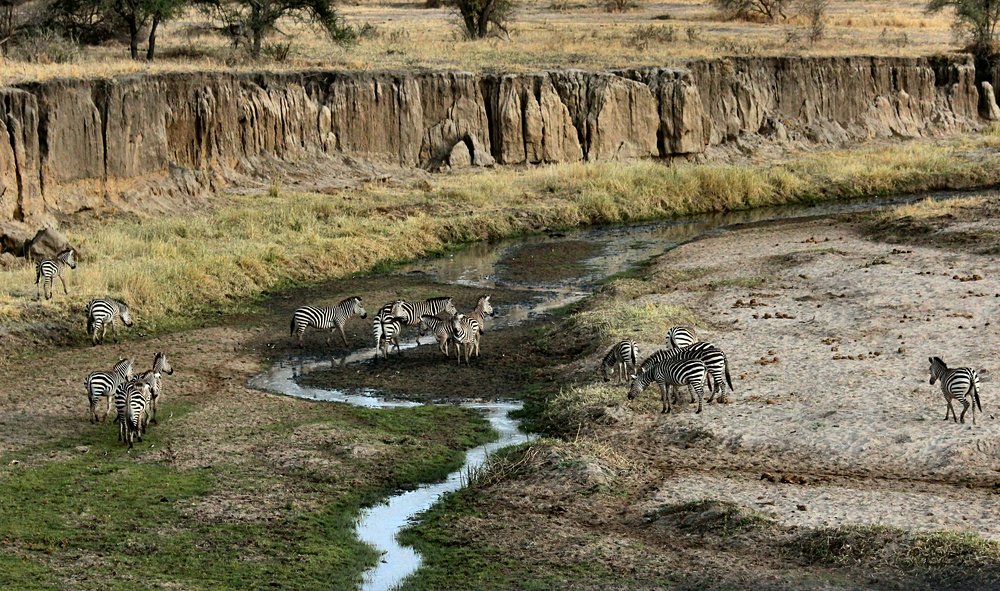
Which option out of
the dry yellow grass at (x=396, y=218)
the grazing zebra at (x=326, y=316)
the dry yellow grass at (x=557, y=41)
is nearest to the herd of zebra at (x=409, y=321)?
the grazing zebra at (x=326, y=316)

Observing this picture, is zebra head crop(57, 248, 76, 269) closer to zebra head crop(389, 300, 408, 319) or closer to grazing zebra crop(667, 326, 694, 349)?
zebra head crop(389, 300, 408, 319)

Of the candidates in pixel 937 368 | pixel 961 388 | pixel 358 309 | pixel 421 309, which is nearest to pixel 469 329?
pixel 421 309

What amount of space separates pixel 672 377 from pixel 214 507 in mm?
7548

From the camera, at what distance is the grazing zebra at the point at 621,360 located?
2336 centimetres

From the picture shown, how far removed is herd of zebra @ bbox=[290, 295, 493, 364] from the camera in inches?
1041

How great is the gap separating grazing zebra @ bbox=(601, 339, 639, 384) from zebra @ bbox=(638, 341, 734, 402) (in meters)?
0.80

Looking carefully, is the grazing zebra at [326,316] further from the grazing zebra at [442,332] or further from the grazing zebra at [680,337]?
the grazing zebra at [680,337]

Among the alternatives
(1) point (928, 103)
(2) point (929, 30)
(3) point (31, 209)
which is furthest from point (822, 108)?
(3) point (31, 209)

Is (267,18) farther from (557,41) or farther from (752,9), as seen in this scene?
(752,9)

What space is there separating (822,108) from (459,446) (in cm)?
3902

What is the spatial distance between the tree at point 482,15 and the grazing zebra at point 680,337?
41.1 metres

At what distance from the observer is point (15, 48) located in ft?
155

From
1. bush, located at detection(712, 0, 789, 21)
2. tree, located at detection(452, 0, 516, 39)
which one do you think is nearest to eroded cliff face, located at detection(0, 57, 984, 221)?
tree, located at detection(452, 0, 516, 39)

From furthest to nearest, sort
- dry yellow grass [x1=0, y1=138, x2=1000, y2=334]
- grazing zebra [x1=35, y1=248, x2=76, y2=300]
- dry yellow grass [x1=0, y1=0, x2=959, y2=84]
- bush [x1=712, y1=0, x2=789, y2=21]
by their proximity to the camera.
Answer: bush [x1=712, y1=0, x2=789, y2=21] < dry yellow grass [x1=0, y1=0, x2=959, y2=84] < dry yellow grass [x1=0, y1=138, x2=1000, y2=334] < grazing zebra [x1=35, y1=248, x2=76, y2=300]
